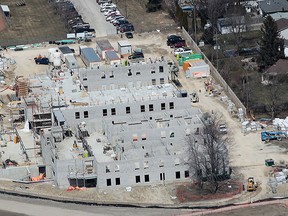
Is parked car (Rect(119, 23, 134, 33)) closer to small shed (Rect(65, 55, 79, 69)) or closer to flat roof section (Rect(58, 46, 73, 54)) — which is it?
flat roof section (Rect(58, 46, 73, 54))

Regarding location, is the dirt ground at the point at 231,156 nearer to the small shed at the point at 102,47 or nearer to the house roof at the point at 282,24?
the small shed at the point at 102,47

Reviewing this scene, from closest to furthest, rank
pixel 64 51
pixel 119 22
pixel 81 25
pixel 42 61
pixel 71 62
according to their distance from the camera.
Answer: pixel 71 62 → pixel 42 61 → pixel 64 51 → pixel 81 25 → pixel 119 22

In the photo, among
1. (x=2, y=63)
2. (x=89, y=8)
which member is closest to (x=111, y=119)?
(x=2, y=63)

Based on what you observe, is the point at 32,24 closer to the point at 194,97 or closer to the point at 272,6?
the point at 272,6

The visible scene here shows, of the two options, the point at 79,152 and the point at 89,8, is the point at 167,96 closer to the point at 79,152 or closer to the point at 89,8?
the point at 79,152

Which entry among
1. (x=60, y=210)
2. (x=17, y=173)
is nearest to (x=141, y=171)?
(x=60, y=210)

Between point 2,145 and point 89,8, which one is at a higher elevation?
point 89,8

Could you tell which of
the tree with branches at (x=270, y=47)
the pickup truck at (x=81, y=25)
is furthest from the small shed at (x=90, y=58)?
the tree with branches at (x=270, y=47)
